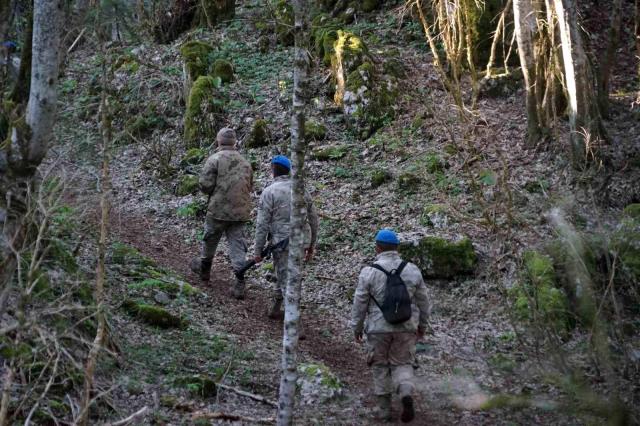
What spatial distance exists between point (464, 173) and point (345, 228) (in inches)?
99.1

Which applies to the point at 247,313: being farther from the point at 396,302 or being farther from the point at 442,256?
the point at 396,302

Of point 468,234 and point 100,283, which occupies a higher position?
point 100,283

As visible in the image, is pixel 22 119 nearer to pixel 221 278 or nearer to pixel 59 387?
pixel 59 387

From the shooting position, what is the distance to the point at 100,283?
540cm

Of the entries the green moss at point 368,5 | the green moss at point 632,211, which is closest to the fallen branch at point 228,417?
the green moss at point 632,211

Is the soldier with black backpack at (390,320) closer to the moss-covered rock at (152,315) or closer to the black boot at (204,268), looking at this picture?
the moss-covered rock at (152,315)

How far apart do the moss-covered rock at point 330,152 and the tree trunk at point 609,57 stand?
5311mm

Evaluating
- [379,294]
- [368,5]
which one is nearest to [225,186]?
[379,294]

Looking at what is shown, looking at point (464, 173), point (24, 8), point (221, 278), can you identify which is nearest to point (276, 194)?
point (221, 278)

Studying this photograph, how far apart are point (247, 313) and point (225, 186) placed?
1.80 metres

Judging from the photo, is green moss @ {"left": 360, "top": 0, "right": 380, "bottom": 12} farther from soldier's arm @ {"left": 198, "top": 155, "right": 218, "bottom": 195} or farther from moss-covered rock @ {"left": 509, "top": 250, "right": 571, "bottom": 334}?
moss-covered rock @ {"left": 509, "top": 250, "right": 571, "bottom": 334}

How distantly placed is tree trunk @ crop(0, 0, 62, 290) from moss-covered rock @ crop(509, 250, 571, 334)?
5.42 m

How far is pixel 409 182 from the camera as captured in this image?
490 inches

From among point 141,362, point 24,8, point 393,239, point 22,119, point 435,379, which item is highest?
point 24,8
